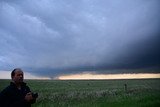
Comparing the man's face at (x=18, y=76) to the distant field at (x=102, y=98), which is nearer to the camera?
the man's face at (x=18, y=76)

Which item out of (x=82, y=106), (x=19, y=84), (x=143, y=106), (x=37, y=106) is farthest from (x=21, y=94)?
(x=37, y=106)

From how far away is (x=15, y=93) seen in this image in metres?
5.68

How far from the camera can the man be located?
217 inches

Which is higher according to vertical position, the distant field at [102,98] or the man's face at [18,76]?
the man's face at [18,76]

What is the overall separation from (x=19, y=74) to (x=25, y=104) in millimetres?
577

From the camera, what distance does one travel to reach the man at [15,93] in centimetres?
552

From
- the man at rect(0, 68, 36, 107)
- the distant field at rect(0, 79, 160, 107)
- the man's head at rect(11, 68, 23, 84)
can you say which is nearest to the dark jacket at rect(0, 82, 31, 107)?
the man at rect(0, 68, 36, 107)

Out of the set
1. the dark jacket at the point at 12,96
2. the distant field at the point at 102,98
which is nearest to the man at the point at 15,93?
the dark jacket at the point at 12,96

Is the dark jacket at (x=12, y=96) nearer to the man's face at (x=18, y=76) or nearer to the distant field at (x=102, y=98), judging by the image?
the man's face at (x=18, y=76)

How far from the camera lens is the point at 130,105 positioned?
61.1ft

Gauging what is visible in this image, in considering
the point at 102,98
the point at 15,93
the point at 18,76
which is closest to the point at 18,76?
the point at 18,76

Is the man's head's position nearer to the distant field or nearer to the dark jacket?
the dark jacket

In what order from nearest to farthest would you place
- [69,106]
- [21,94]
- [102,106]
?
[21,94] → [102,106] → [69,106]

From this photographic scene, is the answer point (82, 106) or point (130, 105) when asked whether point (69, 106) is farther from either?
point (130, 105)
